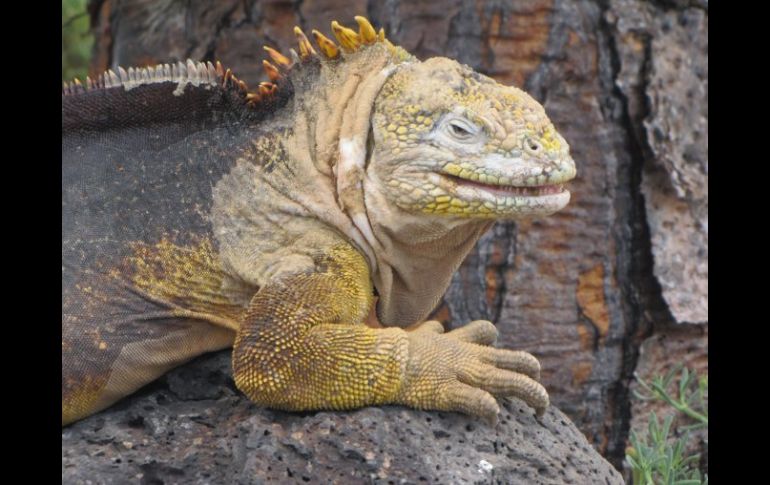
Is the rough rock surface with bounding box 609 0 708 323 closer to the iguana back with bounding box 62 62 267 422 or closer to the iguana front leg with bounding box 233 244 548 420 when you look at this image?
the iguana front leg with bounding box 233 244 548 420

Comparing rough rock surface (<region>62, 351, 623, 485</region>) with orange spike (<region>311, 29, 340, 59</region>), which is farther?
orange spike (<region>311, 29, 340, 59</region>)

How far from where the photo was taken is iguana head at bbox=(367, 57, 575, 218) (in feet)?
10.9

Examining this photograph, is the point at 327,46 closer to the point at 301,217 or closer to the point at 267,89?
the point at 267,89

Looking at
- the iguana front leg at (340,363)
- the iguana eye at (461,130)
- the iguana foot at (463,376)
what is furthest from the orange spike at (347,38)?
the iguana foot at (463,376)

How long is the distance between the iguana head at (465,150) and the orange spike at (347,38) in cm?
28

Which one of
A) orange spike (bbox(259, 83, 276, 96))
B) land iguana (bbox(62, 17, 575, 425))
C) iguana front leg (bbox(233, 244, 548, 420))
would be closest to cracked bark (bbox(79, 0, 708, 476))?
land iguana (bbox(62, 17, 575, 425))

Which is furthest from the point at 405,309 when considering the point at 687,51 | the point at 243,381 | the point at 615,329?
the point at 687,51

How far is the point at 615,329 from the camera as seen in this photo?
575 centimetres

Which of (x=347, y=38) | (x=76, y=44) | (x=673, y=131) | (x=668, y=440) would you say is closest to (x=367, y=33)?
(x=347, y=38)

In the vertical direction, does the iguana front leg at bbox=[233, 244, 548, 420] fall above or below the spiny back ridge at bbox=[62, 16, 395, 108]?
below

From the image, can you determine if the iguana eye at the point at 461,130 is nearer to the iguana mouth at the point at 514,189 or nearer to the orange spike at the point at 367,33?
the iguana mouth at the point at 514,189

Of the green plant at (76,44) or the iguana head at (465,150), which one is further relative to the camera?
the green plant at (76,44)

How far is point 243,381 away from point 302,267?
46 cm

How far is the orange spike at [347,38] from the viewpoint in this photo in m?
3.61
